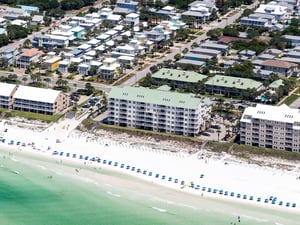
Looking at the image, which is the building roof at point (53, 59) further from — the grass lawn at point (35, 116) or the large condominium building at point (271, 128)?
the large condominium building at point (271, 128)

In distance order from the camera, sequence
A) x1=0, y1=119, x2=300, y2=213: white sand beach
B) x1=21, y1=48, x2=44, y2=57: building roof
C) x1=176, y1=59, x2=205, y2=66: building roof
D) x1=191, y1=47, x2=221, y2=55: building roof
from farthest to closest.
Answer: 1. x1=191, y1=47, x2=221, y2=55: building roof
2. x1=21, y1=48, x2=44, y2=57: building roof
3. x1=176, y1=59, x2=205, y2=66: building roof
4. x1=0, y1=119, x2=300, y2=213: white sand beach

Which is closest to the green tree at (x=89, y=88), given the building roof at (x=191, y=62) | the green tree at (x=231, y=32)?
the building roof at (x=191, y=62)

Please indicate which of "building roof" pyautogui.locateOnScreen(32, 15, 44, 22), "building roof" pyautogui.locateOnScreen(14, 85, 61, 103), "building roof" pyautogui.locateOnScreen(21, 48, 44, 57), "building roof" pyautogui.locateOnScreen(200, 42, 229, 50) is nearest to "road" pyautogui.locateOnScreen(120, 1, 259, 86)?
"building roof" pyautogui.locateOnScreen(200, 42, 229, 50)

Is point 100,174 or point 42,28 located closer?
point 100,174

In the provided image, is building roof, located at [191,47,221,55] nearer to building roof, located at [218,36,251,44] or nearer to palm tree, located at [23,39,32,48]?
building roof, located at [218,36,251,44]

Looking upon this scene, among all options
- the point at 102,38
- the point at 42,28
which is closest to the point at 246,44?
the point at 102,38

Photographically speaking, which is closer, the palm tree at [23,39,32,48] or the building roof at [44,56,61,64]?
the building roof at [44,56,61,64]

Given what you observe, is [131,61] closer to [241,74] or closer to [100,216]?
[241,74]
